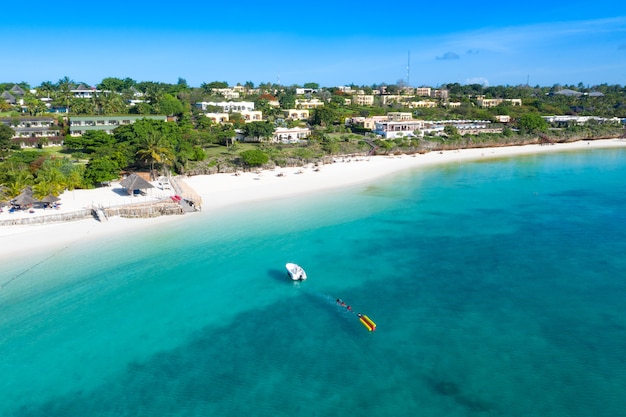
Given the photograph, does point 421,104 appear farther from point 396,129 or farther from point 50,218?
point 50,218

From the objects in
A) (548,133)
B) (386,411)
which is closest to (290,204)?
(386,411)

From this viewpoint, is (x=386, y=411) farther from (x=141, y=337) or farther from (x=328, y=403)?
(x=141, y=337)

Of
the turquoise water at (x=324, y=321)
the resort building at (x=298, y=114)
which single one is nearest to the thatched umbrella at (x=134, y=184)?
the turquoise water at (x=324, y=321)

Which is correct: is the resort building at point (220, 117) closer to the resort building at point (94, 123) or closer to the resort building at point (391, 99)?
the resort building at point (94, 123)

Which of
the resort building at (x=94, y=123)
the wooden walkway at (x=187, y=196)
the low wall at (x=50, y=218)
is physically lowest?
the low wall at (x=50, y=218)

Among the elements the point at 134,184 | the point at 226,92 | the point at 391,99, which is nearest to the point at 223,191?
the point at 134,184

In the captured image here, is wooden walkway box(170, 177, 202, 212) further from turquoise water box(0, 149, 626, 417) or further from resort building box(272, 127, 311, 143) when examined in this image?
resort building box(272, 127, 311, 143)
